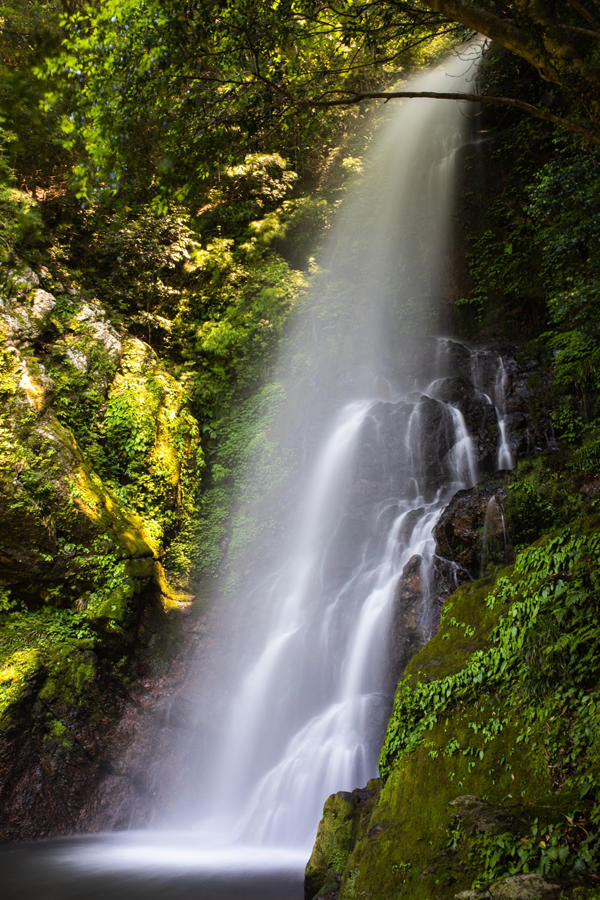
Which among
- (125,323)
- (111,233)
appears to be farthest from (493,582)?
(111,233)

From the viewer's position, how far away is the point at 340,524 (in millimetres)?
11781

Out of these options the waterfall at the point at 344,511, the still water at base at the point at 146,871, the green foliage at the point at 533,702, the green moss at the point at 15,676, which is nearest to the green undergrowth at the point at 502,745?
the green foliage at the point at 533,702

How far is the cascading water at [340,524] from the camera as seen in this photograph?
758cm

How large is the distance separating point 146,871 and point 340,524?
7.05 meters

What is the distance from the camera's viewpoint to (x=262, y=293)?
15.6 meters

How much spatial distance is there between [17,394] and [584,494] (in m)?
9.24

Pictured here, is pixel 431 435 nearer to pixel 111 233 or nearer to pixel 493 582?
pixel 493 582

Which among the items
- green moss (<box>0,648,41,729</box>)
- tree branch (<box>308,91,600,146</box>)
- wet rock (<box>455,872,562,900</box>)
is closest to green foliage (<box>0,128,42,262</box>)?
green moss (<box>0,648,41,729</box>)

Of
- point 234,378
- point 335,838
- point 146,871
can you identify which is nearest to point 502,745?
point 335,838

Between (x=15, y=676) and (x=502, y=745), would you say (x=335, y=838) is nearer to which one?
(x=502, y=745)

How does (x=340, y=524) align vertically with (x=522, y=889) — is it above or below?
above

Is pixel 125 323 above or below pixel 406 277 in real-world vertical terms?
below

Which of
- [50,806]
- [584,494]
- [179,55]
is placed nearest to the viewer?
[179,55]

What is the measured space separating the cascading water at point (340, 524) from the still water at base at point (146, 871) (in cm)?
7
